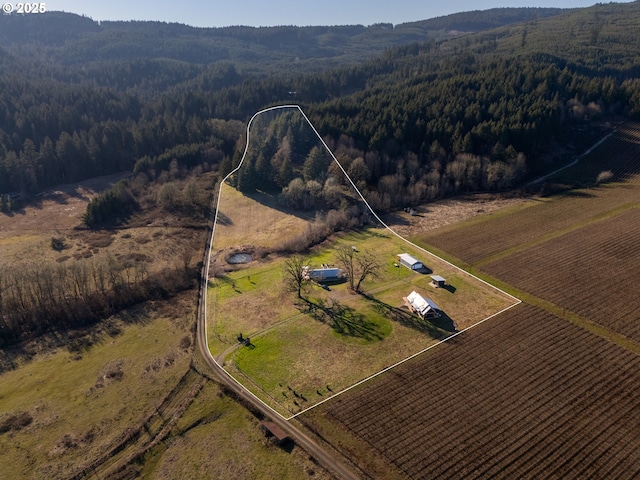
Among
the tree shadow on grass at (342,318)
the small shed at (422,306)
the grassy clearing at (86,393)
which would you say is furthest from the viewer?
the small shed at (422,306)

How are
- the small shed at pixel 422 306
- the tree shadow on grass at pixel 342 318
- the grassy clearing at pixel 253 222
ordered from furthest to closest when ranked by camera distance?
the grassy clearing at pixel 253 222 → the small shed at pixel 422 306 → the tree shadow on grass at pixel 342 318

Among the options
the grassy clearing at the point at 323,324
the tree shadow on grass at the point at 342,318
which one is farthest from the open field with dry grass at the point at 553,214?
the tree shadow on grass at the point at 342,318

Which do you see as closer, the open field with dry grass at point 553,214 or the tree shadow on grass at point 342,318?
the tree shadow on grass at point 342,318

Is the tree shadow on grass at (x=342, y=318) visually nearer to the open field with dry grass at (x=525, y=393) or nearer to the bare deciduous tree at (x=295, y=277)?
the bare deciduous tree at (x=295, y=277)

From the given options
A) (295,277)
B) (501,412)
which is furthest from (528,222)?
(501,412)

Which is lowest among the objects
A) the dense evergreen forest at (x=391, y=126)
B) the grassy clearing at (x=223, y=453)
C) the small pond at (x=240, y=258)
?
the grassy clearing at (x=223, y=453)

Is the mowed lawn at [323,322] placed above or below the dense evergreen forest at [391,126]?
below

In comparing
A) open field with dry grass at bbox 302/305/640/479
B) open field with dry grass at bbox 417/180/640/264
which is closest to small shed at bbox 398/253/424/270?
open field with dry grass at bbox 417/180/640/264
